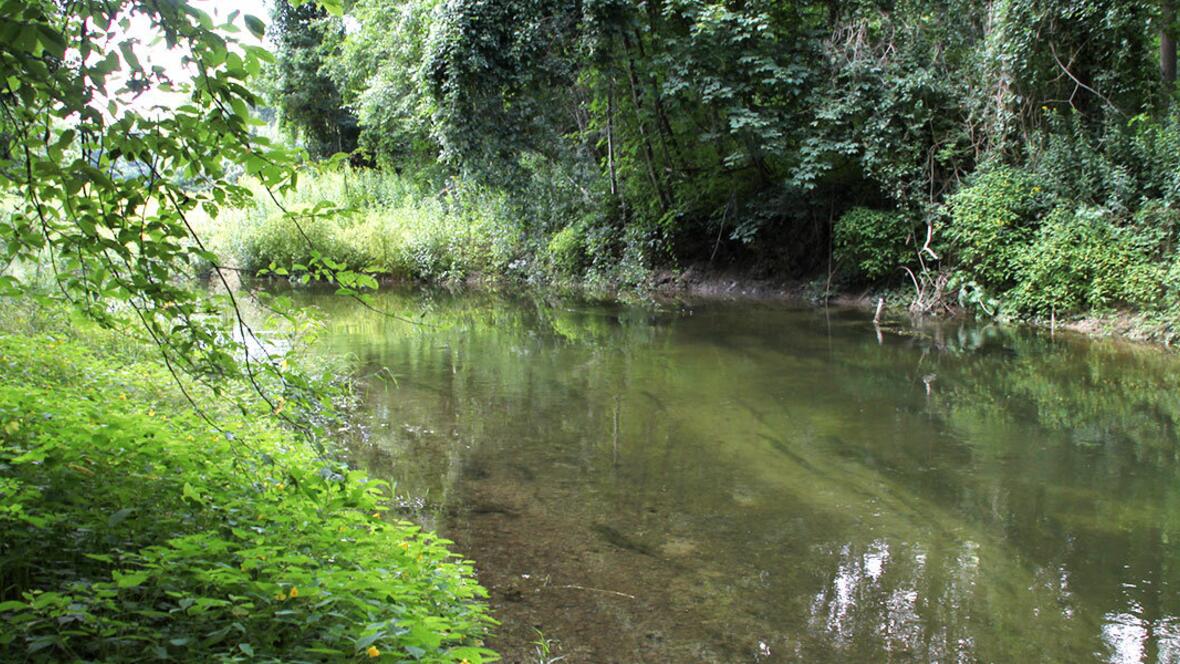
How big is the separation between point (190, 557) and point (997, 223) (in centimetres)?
1186

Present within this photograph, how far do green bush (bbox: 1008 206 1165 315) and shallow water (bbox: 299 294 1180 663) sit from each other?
91 cm

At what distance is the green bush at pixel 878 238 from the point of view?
13.6 meters

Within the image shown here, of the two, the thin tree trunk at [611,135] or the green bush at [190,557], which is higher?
the thin tree trunk at [611,135]

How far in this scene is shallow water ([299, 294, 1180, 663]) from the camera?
3.58 meters

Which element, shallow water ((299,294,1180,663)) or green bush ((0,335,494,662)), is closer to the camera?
green bush ((0,335,494,662))

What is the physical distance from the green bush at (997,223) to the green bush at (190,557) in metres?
10.8

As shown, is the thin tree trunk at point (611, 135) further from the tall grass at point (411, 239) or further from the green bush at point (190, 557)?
the green bush at point (190, 557)

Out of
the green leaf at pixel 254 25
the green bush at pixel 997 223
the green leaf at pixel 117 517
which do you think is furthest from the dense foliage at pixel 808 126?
the green leaf at pixel 117 517

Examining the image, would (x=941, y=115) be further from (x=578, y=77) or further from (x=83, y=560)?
(x=83, y=560)

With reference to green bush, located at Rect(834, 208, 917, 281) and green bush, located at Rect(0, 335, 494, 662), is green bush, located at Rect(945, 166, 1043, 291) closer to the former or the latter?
green bush, located at Rect(834, 208, 917, 281)

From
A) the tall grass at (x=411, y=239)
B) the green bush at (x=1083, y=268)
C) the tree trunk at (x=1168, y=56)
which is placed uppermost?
the tree trunk at (x=1168, y=56)

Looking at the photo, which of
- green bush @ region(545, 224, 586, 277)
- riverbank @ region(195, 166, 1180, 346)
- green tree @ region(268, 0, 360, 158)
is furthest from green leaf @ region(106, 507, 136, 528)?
green tree @ region(268, 0, 360, 158)

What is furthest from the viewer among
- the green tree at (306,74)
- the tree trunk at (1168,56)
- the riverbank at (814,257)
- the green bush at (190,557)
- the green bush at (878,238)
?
the green tree at (306,74)

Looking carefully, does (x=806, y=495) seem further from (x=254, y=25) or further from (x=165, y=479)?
(x=254, y=25)
